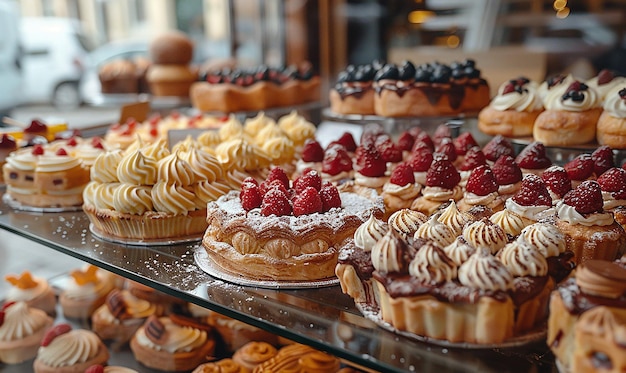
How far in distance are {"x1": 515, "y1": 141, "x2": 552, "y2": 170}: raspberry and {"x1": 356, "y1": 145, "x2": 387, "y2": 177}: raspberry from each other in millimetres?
477

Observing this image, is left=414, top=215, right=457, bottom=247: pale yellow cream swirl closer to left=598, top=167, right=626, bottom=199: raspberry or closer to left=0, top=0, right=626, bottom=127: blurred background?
left=598, top=167, right=626, bottom=199: raspberry

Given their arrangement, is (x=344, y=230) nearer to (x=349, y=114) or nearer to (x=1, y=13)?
(x=349, y=114)

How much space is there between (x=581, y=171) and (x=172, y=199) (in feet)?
4.46

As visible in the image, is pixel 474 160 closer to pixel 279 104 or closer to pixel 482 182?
pixel 482 182

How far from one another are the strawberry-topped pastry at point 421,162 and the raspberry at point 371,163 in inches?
4.4

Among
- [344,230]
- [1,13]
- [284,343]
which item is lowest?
[284,343]

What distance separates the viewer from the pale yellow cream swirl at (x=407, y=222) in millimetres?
1658

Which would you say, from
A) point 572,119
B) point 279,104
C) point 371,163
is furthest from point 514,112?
point 279,104

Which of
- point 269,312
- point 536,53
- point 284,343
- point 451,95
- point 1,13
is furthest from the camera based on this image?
point 1,13

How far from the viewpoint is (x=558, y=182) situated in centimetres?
185

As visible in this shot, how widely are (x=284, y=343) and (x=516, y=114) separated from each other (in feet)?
4.47

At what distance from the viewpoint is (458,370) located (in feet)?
4.24

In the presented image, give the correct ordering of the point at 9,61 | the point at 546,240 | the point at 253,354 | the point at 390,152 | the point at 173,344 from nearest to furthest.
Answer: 1. the point at 546,240
2. the point at 390,152
3. the point at 253,354
4. the point at 173,344
5. the point at 9,61

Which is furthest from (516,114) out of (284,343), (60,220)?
(60,220)
